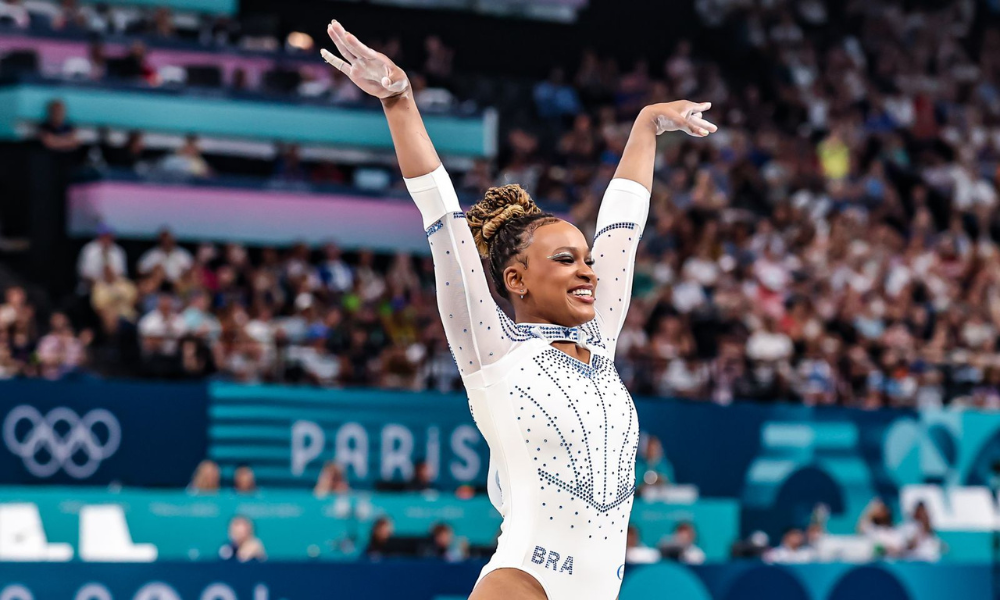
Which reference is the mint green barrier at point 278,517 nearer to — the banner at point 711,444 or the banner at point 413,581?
the banner at point 711,444

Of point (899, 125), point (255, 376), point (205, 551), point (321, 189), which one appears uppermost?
point (899, 125)

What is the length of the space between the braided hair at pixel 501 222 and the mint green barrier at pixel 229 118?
11227 millimetres

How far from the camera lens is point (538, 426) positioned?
3.86m

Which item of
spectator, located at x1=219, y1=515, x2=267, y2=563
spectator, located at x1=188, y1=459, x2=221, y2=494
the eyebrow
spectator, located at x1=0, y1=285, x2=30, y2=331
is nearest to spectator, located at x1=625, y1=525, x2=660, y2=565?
spectator, located at x1=219, y1=515, x2=267, y2=563

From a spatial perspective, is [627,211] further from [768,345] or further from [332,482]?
[768,345]

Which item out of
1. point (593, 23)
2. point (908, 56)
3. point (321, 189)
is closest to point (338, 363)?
point (321, 189)

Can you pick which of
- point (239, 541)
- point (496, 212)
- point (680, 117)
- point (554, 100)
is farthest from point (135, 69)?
point (496, 212)

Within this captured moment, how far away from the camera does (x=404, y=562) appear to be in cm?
867

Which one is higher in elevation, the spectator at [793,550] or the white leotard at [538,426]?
the white leotard at [538,426]

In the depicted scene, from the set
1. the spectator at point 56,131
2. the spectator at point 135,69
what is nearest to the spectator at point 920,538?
the spectator at point 135,69

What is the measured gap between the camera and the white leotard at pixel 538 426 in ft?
12.4

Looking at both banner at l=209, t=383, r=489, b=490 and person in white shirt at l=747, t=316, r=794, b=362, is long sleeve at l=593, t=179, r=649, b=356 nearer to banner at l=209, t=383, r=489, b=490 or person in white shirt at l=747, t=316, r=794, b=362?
banner at l=209, t=383, r=489, b=490

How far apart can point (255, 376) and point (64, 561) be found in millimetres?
4599

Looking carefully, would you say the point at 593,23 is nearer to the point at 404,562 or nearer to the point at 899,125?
the point at 899,125
